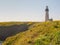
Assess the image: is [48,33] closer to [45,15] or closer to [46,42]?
[46,42]

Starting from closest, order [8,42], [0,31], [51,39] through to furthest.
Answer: [51,39] → [8,42] → [0,31]

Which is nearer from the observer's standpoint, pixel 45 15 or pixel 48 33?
pixel 48 33

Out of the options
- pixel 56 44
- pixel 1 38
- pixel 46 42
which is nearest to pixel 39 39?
pixel 46 42

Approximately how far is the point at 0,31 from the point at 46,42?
2284 centimetres

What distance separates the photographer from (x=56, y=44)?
14.2 m

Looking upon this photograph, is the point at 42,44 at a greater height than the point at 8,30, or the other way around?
the point at 42,44

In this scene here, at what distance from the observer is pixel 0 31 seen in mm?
36938

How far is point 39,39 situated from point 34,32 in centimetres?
263

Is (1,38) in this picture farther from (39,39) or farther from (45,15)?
(39,39)

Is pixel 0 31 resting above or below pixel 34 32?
below

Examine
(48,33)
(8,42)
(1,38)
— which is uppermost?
(48,33)

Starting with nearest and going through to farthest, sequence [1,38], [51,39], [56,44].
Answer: [56,44]
[51,39]
[1,38]

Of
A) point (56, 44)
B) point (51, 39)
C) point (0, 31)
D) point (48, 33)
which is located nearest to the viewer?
point (56, 44)

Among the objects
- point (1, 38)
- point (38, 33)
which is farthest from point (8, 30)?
point (38, 33)
